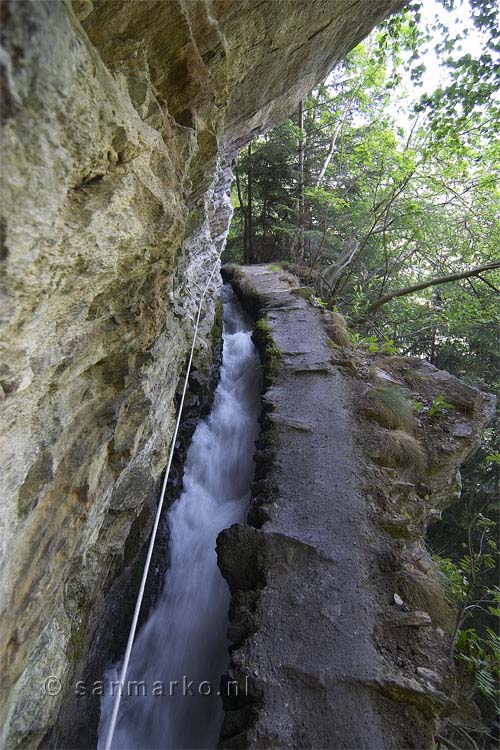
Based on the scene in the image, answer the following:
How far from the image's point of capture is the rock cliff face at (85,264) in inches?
60.9

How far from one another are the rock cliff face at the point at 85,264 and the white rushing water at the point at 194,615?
1.99 feet

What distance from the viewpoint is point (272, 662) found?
10.6 feet

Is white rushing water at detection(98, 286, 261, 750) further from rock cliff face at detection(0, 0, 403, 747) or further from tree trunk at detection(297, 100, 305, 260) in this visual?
tree trunk at detection(297, 100, 305, 260)

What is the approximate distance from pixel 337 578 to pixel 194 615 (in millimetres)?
1802

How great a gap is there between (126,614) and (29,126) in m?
4.99

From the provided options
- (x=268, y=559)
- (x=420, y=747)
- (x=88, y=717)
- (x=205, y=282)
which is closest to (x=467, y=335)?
(x=205, y=282)

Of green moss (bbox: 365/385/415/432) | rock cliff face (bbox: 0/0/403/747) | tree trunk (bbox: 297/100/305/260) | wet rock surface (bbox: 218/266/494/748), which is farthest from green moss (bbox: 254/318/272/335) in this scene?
tree trunk (bbox: 297/100/305/260)

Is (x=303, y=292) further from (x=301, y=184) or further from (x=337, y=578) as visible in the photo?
(x=337, y=578)

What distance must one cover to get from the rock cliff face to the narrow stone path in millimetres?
1335

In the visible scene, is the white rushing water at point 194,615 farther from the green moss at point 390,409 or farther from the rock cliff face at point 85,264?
the green moss at point 390,409

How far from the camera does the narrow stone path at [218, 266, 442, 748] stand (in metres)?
2.97

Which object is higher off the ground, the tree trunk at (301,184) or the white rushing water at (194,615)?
the tree trunk at (301,184)

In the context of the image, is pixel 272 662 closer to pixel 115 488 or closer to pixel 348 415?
pixel 115 488

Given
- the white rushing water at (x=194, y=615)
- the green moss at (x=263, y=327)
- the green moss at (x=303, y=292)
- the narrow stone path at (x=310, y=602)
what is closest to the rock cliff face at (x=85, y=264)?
the white rushing water at (x=194, y=615)
